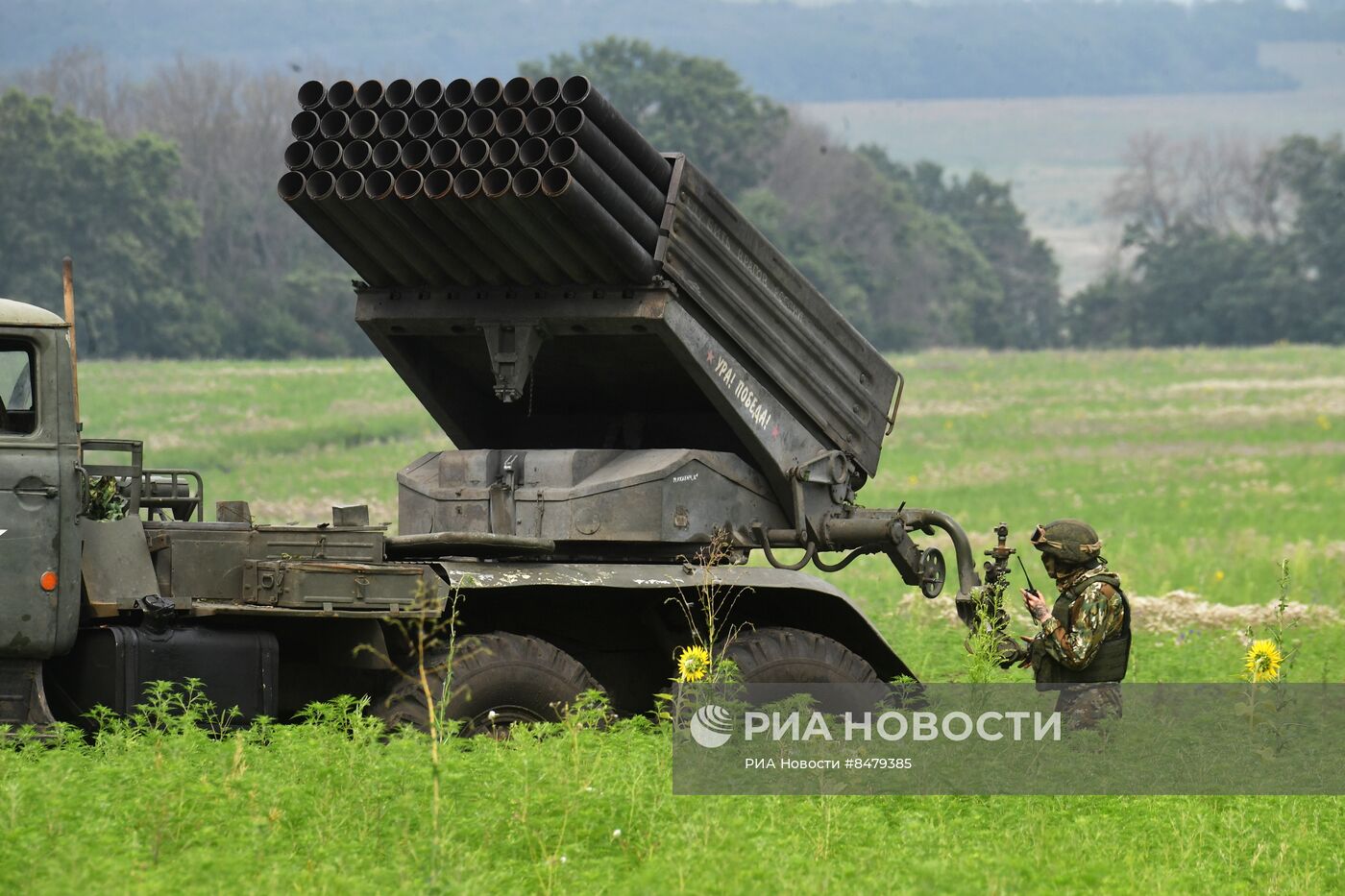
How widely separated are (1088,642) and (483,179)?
383 cm

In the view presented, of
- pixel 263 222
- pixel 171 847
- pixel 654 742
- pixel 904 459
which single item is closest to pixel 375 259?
pixel 654 742

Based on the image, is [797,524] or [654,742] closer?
[654,742]

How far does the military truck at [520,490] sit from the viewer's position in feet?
31.3

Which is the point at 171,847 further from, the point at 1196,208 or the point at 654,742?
the point at 1196,208

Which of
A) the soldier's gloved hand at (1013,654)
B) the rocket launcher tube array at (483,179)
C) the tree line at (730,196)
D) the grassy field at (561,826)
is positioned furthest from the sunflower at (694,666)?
the tree line at (730,196)

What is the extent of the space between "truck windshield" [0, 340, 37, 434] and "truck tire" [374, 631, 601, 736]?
2209 mm

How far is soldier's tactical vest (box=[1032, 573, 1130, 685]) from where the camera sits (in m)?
10.2

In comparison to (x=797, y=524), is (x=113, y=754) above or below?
below

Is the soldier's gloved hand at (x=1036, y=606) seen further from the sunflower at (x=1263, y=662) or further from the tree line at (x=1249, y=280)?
the tree line at (x=1249, y=280)

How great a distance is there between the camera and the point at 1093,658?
10188mm

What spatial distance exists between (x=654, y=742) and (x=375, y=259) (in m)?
3.31

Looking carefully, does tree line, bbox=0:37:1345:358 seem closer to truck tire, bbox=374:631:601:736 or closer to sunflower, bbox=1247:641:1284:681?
truck tire, bbox=374:631:601:736

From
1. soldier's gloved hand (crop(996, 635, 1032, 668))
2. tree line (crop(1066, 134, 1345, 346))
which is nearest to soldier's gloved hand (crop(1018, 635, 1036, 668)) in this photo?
soldier's gloved hand (crop(996, 635, 1032, 668))

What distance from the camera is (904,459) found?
117 feet
